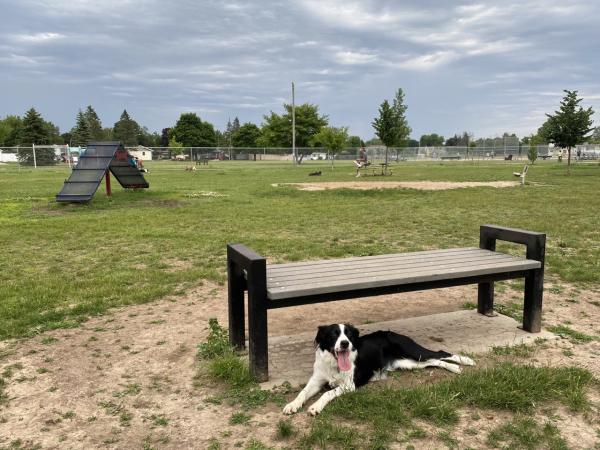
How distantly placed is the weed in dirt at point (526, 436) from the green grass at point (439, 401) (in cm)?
17

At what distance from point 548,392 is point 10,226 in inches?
396

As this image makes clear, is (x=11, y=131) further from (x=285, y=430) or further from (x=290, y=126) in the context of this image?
(x=285, y=430)

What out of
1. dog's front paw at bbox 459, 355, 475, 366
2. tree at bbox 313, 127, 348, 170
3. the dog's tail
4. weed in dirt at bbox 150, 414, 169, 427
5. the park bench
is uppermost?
tree at bbox 313, 127, 348, 170

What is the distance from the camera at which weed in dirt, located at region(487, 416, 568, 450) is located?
2609 millimetres

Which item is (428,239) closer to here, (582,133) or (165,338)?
(165,338)

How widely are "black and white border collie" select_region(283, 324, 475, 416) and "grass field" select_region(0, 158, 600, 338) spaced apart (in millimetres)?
2524

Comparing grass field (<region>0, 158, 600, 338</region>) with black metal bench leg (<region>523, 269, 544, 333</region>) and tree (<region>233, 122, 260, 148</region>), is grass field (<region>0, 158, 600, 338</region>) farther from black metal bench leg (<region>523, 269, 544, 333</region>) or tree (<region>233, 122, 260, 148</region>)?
tree (<region>233, 122, 260, 148</region>)

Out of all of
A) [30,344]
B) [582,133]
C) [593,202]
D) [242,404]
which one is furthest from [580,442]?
[582,133]

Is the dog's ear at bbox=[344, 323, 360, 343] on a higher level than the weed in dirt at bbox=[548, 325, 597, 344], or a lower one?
higher

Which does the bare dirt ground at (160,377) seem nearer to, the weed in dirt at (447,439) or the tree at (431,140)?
the weed in dirt at (447,439)

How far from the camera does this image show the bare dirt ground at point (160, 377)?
2756 mm

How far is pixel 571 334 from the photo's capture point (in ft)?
13.7

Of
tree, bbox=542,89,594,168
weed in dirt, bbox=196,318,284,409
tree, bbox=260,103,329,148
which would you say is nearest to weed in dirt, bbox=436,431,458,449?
weed in dirt, bbox=196,318,284,409

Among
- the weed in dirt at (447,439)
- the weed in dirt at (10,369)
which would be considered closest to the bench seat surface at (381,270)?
the weed in dirt at (447,439)
